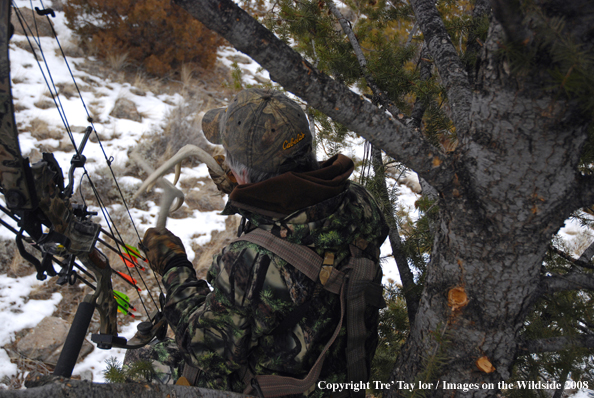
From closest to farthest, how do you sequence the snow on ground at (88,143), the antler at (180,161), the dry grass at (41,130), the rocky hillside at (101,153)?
the antler at (180,161) → the rocky hillside at (101,153) → the snow on ground at (88,143) → the dry grass at (41,130)

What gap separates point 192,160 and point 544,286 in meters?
5.06

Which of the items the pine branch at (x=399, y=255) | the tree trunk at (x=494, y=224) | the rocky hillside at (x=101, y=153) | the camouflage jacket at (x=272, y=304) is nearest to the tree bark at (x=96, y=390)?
the camouflage jacket at (x=272, y=304)

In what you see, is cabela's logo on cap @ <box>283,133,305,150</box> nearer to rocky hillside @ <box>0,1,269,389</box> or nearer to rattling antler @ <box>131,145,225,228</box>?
rattling antler @ <box>131,145,225,228</box>

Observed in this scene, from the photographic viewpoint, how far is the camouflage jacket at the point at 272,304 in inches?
50.7

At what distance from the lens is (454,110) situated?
1.27 meters

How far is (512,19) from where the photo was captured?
29.8 inches

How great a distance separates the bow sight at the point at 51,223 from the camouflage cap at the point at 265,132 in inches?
29.6

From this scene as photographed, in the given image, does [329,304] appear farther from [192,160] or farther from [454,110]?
[192,160]

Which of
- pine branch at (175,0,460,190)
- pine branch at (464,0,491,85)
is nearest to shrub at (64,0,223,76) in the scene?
pine branch at (464,0,491,85)

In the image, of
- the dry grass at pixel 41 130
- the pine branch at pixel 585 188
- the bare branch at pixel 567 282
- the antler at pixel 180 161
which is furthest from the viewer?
the dry grass at pixel 41 130

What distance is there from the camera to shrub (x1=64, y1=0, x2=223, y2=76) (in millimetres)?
→ 6898

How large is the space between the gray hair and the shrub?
6.53m

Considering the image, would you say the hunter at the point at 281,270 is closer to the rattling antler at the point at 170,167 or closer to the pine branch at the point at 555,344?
the rattling antler at the point at 170,167

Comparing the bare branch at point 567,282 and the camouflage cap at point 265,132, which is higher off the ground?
the camouflage cap at point 265,132
